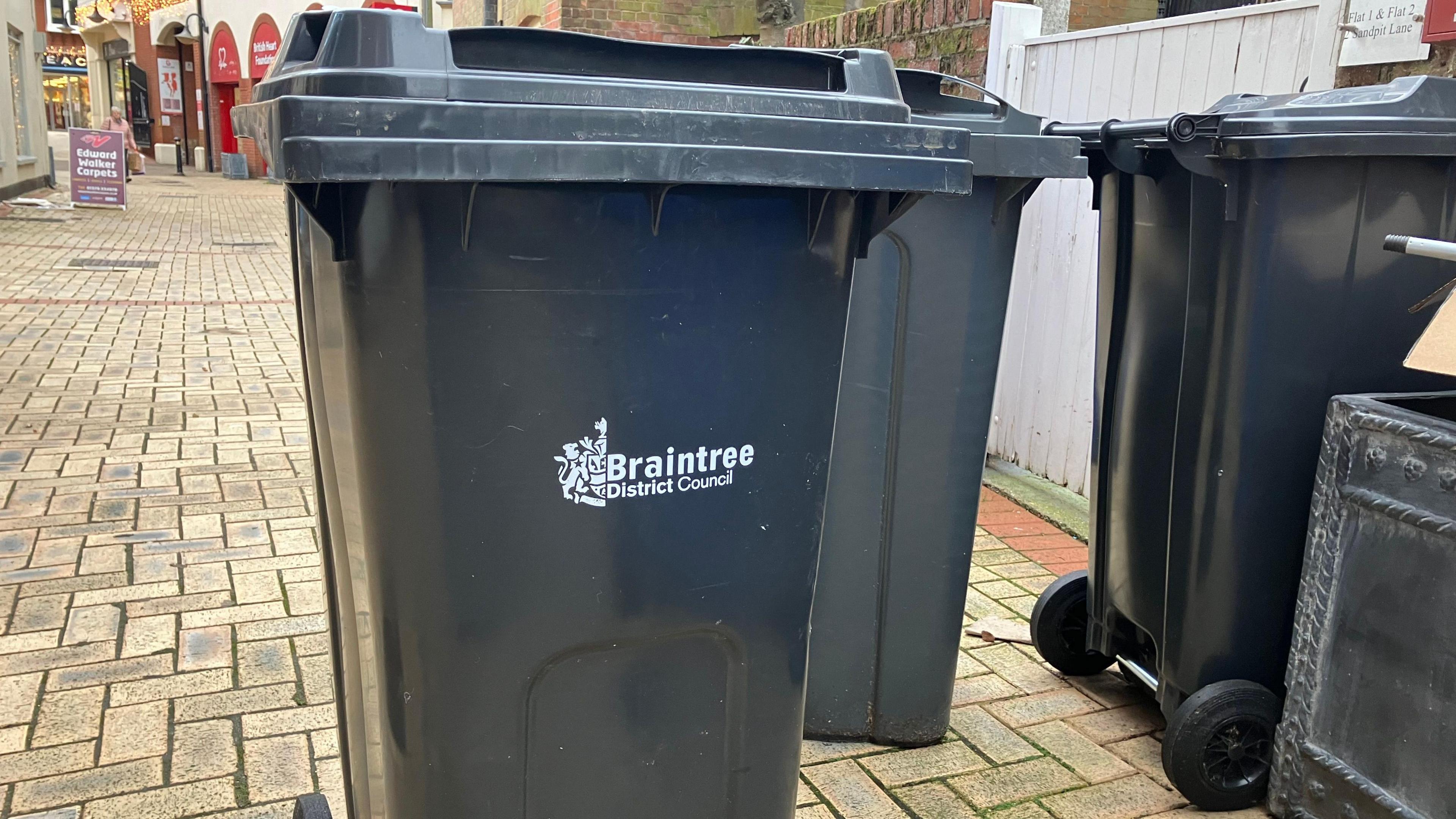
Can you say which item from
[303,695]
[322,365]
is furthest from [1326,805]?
[303,695]

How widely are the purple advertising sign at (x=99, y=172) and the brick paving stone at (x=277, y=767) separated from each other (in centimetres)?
1778

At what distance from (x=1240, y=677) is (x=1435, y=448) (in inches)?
32.1

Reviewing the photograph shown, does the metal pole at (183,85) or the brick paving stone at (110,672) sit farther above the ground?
the metal pole at (183,85)

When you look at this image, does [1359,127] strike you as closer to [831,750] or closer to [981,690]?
[981,690]

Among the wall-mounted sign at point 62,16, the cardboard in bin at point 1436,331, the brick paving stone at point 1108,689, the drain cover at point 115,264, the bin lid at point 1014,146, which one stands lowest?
the brick paving stone at point 1108,689

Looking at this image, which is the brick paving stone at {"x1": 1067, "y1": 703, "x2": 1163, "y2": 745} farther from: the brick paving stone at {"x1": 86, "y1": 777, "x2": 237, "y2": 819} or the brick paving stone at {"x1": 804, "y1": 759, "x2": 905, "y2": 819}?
the brick paving stone at {"x1": 86, "y1": 777, "x2": 237, "y2": 819}

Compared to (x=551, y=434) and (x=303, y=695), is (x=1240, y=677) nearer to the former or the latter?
(x=551, y=434)

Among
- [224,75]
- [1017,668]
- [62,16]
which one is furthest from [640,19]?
[62,16]

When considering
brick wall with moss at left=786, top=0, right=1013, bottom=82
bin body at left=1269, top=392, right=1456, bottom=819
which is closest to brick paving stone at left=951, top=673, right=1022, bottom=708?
bin body at left=1269, top=392, right=1456, bottom=819

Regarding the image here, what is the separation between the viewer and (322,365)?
188 cm

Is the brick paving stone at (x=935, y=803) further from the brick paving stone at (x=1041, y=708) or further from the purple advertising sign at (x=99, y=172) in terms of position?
the purple advertising sign at (x=99, y=172)

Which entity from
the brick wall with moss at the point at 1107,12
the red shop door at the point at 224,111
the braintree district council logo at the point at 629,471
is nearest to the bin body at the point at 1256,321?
the braintree district council logo at the point at 629,471

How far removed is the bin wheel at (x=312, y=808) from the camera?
2.34 metres

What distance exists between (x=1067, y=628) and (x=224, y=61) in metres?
33.4
